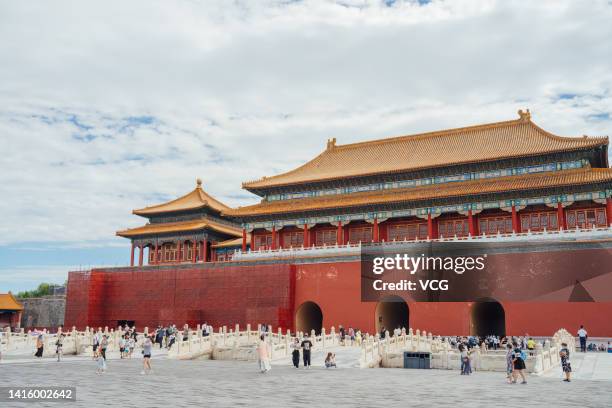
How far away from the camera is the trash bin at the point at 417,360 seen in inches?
834

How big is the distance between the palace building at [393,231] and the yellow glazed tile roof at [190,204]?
5.07 m

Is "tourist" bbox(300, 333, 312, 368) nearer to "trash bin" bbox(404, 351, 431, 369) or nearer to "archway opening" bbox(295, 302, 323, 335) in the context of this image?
"trash bin" bbox(404, 351, 431, 369)

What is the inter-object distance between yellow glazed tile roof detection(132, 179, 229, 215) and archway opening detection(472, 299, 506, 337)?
2261cm

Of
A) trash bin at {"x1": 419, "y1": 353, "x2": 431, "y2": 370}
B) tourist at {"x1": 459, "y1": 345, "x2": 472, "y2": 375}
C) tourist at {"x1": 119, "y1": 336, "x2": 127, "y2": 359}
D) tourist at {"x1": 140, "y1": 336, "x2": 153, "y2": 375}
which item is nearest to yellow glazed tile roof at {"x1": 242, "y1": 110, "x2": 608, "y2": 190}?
trash bin at {"x1": 419, "y1": 353, "x2": 431, "y2": 370}

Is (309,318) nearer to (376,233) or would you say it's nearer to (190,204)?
(376,233)

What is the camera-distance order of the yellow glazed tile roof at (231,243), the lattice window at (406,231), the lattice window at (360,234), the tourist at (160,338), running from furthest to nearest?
the yellow glazed tile roof at (231,243) < the lattice window at (360,234) < the lattice window at (406,231) < the tourist at (160,338)

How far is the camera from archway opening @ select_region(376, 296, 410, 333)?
108 ft

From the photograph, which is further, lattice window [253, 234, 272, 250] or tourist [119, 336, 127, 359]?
lattice window [253, 234, 272, 250]

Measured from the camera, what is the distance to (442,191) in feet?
115

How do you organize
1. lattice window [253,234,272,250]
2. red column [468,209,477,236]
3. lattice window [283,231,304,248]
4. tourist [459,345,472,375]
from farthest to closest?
1. lattice window [253,234,272,250]
2. lattice window [283,231,304,248]
3. red column [468,209,477,236]
4. tourist [459,345,472,375]

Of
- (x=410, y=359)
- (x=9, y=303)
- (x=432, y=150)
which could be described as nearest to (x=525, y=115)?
(x=432, y=150)

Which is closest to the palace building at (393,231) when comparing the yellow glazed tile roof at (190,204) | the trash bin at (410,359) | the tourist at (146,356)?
the yellow glazed tile roof at (190,204)

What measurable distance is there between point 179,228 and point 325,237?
13.4 meters

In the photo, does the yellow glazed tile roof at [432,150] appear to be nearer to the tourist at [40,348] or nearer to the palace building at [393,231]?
the palace building at [393,231]
